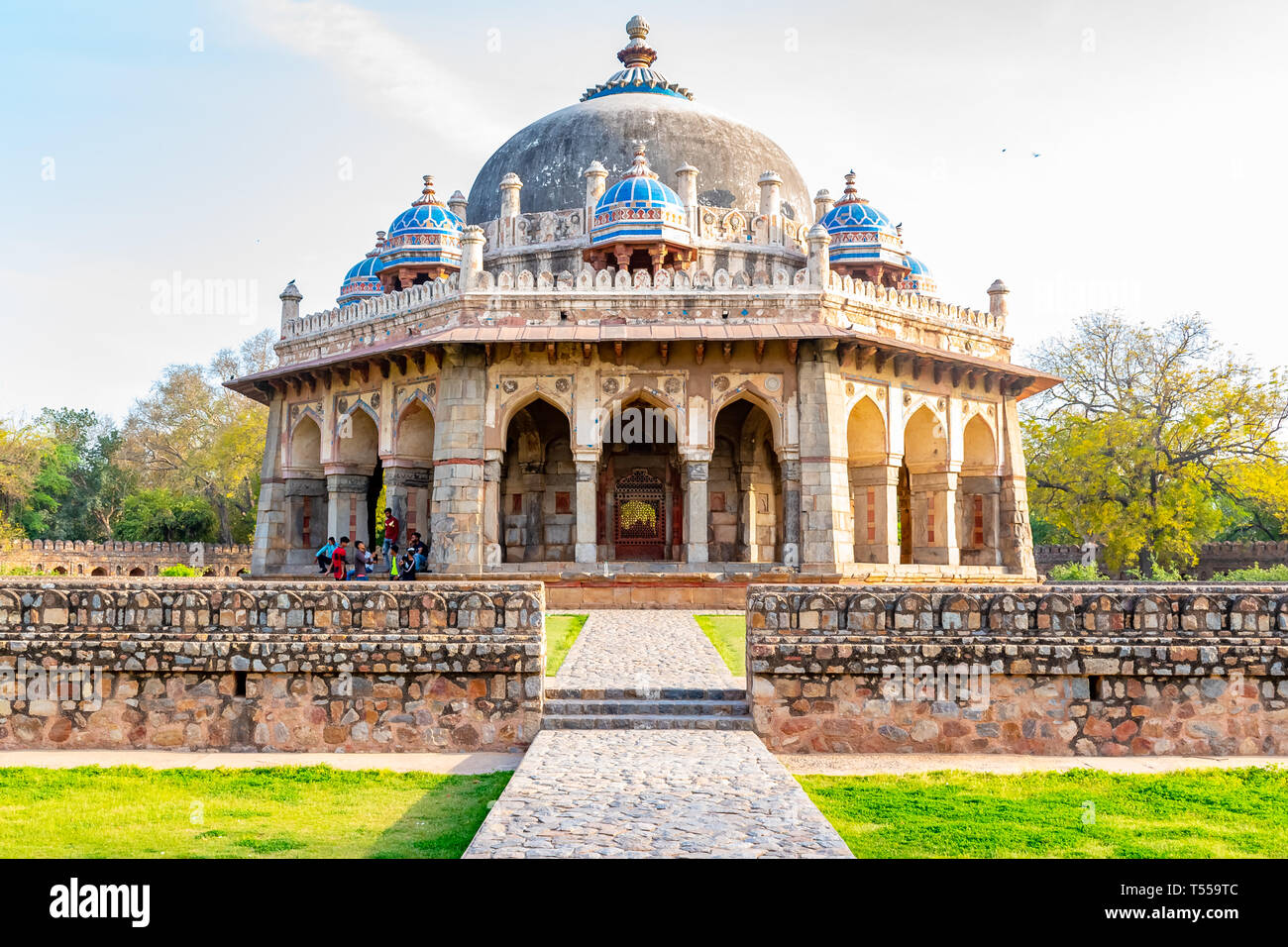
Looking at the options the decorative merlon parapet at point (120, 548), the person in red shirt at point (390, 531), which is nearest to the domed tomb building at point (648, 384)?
the person in red shirt at point (390, 531)

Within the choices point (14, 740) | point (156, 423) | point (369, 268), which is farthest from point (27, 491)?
point (14, 740)

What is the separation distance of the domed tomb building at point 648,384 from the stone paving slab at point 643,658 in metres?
3.95

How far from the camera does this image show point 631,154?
83.5 feet

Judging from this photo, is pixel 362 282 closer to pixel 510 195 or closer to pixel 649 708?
pixel 510 195

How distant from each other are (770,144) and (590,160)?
5.02 meters

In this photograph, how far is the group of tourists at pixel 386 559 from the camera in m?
18.5

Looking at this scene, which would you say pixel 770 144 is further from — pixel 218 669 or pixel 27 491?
pixel 27 491

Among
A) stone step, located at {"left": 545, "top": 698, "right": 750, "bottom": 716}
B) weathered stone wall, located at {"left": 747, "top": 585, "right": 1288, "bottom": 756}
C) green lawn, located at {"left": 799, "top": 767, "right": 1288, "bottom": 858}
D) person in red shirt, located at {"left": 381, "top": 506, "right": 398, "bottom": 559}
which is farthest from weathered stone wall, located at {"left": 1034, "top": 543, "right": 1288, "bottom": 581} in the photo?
green lawn, located at {"left": 799, "top": 767, "right": 1288, "bottom": 858}

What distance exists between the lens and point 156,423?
42.8m

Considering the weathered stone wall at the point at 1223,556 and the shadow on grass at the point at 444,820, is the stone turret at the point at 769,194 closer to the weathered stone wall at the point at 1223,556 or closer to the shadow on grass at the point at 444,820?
the weathered stone wall at the point at 1223,556

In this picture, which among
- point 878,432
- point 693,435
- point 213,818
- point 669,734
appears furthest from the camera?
point 878,432

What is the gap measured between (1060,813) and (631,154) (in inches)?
836

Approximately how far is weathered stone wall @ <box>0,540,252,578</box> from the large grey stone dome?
16.7m
